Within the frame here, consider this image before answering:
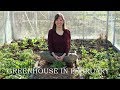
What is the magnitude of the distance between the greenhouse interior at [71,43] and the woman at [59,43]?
0.13 metres

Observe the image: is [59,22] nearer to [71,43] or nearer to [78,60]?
[78,60]

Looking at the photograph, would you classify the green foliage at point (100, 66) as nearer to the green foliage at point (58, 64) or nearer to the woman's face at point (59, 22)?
the green foliage at point (58, 64)

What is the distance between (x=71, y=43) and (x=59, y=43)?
1.15 meters

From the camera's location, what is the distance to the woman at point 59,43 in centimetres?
474

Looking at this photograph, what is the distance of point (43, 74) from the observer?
4.46m

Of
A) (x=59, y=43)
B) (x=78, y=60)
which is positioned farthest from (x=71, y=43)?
(x=59, y=43)

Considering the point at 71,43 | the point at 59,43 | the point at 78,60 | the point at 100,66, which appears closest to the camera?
the point at 100,66

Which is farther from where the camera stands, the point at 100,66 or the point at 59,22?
the point at 59,22

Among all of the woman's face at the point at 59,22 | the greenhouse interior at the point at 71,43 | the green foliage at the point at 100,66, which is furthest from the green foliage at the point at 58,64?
the woman's face at the point at 59,22

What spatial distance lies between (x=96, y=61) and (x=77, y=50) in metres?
0.71

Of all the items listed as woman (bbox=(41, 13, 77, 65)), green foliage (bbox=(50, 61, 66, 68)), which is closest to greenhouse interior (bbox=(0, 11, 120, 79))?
green foliage (bbox=(50, 61, 66, 68))

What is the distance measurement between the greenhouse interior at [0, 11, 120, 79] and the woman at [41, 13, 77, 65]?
0.42 ft

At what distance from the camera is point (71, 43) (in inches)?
235
